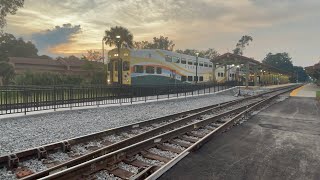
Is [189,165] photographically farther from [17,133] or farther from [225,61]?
[225,61]

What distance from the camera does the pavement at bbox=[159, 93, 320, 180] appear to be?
5.84 metres

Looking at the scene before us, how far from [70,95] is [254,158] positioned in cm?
1227

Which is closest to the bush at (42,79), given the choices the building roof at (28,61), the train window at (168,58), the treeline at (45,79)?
the treeline at (45,79)

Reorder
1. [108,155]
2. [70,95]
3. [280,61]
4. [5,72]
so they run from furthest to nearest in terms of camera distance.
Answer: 1. [280,61]
2. [5,72]
3. [70,95]
4. [108,155]

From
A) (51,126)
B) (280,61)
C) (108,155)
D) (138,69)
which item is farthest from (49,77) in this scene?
(280,61)

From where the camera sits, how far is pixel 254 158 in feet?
23.1

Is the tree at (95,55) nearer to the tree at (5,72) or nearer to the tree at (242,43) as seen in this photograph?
the tree at (5,72)

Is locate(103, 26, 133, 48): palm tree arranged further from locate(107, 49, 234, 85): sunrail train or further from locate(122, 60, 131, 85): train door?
locate(122, 60, 131, 85): train door

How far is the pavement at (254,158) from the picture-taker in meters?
5.84

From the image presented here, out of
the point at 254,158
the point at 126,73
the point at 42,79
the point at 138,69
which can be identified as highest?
the point at 138,69

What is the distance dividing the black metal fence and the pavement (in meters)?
9.57

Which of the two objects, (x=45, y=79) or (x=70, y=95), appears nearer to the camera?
(x=70, y=95)

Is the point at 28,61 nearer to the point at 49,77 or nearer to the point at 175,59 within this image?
the point at 49,77

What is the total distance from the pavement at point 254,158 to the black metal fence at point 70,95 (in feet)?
31.4
